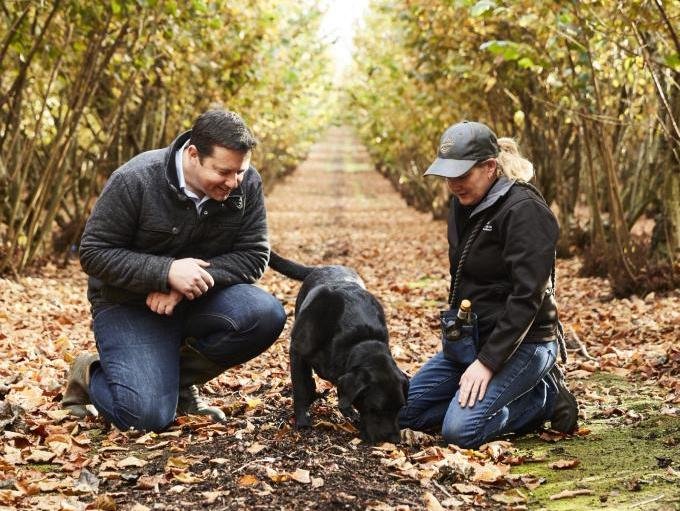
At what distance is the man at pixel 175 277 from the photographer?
16.1 feet

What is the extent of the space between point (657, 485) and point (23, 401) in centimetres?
373

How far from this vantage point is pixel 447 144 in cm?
484

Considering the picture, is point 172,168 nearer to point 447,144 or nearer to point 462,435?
point 447,144

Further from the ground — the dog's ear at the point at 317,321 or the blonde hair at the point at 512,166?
the blonde hair at the point at 512,166

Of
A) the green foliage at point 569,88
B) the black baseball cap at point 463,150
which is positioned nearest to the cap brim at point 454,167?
the black baseball cap at point 463,150

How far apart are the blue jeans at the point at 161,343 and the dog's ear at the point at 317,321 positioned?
0.39 metres

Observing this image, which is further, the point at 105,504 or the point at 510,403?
the point at 510,403

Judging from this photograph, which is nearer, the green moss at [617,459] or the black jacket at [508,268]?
the green moss at [617,459]

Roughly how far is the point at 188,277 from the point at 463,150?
173cm

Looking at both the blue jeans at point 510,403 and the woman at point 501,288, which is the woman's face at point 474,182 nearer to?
the woman at point 501,288

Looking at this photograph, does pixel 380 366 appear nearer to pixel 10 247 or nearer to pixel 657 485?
pixel 657 485

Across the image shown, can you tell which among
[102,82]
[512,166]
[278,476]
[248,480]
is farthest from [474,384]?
[102,82]

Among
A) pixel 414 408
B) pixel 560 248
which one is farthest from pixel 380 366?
pixel 560 248

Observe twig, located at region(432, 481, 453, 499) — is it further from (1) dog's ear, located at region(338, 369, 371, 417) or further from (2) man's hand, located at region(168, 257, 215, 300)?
(2) man's hand, located at region(168, 257, 215, 300)
